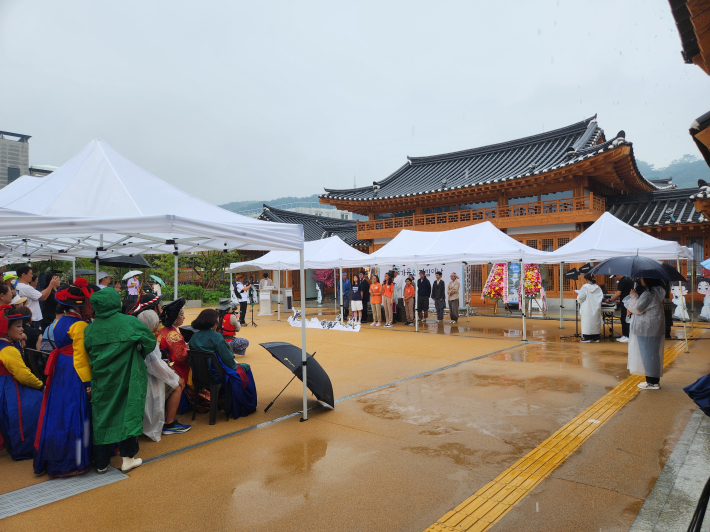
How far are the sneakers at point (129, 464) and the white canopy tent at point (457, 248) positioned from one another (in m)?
8.25

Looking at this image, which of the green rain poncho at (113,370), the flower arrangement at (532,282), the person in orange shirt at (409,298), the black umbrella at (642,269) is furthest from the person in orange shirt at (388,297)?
the green rain poncho at (113,370)

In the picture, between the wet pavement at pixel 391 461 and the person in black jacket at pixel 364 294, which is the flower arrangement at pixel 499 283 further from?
the wet pavement at pixel 391 461

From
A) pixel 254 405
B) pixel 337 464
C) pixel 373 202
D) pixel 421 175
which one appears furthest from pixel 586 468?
pixel 421 175

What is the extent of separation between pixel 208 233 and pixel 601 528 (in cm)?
388

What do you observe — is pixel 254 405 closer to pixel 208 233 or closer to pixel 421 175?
pixel 208 233

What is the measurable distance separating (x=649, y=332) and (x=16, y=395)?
23.3 ft

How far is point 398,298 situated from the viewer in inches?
560

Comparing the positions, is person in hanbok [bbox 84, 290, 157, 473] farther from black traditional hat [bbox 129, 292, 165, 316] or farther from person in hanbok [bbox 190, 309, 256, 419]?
person in hanbok [bbox 190, 309, 256, 419]

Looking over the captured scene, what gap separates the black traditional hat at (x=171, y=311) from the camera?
4477 mm

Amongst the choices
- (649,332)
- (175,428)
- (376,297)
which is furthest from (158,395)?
(376,297)

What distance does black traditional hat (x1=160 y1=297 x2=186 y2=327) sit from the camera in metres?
4.48

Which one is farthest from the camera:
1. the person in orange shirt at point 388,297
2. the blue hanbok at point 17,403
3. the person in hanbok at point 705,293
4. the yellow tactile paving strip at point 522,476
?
the person in orange shirt at point 388,297

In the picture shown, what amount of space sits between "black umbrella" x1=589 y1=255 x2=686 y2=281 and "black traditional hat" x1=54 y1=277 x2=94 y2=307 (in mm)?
6412

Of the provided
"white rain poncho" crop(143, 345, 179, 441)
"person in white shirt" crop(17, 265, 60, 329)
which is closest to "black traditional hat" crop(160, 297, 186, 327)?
"white rain poncho" crop(143, 345, 179, 441)
